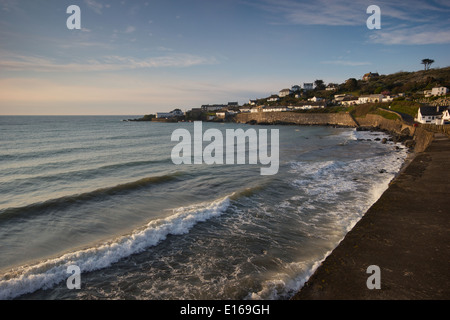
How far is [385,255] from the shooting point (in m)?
7.45

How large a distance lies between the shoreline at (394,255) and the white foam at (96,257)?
635 cm

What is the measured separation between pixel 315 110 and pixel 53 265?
107m

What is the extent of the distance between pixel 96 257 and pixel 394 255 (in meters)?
9.69

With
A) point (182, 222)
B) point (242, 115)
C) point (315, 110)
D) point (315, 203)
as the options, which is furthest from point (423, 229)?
point (242, 115)

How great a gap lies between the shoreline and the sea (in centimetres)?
95

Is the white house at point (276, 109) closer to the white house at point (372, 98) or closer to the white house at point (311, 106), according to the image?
the white house at point (311, 106)

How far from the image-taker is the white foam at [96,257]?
7.55 meters

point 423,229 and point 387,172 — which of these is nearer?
point 423,229

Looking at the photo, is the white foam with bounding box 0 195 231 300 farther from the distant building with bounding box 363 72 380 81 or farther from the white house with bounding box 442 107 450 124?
the distant building with bounding box 363 72 380 81

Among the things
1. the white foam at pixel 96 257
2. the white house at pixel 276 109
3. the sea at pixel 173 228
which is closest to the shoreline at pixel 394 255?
the sea at pixel 173 228

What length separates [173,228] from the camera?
11.3 m

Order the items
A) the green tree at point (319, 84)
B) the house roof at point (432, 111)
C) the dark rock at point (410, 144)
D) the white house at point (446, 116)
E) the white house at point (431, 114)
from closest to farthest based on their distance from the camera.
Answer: the dark rock at point (410, 144) < the white house at point (446, 116) < the white house at point (431, 114) < the house roof at point (432, 111) < the green tree at point (319, 84)
